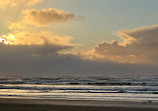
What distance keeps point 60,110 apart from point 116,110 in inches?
138

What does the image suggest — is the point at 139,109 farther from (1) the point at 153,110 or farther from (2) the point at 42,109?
(2) the point at 42,109

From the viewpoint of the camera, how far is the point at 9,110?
16078mm

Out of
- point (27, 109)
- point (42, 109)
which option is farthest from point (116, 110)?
point (27, 109)

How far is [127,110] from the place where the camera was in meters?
16.2

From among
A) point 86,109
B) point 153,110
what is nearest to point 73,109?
point 86,109

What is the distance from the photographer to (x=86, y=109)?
1647 cm

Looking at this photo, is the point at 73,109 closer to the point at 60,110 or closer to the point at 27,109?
the point at 60,110

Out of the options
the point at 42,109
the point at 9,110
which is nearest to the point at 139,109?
the point at 42,109

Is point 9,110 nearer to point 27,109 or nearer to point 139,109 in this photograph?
point 27,109

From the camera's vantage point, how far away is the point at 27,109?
16703mm

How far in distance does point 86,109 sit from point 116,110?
1892 mm

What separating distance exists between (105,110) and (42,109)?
4.00 m

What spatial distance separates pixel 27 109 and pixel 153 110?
26.1 feet

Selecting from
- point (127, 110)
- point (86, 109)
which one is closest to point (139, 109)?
point (127, 110)
